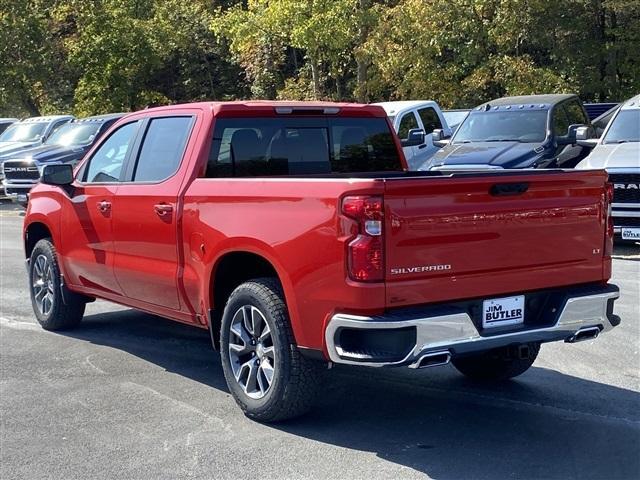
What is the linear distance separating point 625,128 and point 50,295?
29.8 ft

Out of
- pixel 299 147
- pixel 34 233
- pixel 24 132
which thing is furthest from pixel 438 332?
pixel 24 132

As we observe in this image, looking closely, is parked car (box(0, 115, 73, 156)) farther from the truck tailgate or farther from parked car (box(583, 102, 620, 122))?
the truck tailgate

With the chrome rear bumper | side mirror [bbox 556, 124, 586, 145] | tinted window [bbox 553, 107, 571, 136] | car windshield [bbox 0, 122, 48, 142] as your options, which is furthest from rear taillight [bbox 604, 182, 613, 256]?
car windshield [bbox 0, 122, 48, 142]

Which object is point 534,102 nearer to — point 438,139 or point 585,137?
point 438,139

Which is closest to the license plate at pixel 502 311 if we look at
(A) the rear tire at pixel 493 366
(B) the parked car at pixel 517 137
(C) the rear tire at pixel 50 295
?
(A) the rear tire at pixel 493 366

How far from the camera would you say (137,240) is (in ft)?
21.9

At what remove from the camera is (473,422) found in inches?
221

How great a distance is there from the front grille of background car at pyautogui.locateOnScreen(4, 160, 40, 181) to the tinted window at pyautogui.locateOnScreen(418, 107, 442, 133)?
8151 millimetres

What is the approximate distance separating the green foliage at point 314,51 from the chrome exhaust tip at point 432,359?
18.8m

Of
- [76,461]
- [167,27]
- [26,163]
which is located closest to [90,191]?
[76,461]

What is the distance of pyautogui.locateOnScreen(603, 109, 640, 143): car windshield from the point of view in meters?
13.3

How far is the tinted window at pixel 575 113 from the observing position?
15164 millimetres

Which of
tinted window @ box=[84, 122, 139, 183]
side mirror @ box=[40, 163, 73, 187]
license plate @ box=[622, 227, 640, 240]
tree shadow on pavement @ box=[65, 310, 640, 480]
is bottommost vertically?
license plate @ box=[622, 227, 640, 240]

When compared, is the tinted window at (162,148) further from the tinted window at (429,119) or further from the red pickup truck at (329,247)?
the tinted window at (429,119)
